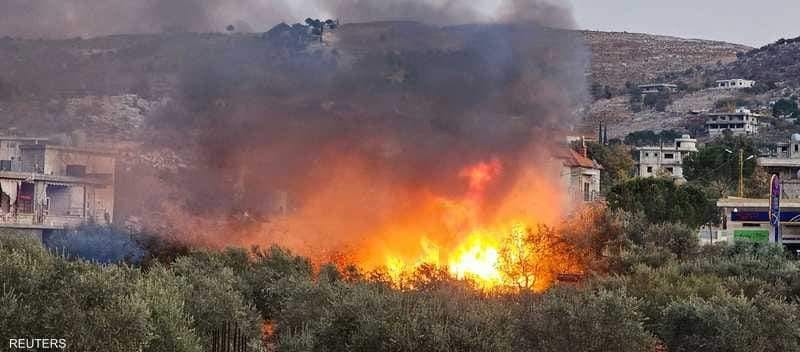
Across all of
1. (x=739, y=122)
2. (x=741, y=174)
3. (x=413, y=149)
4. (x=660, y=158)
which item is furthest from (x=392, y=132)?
(x=739, y=122)

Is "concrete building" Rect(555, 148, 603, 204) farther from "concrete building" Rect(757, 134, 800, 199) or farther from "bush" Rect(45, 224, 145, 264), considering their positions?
"bush" Rect(45, 224, 145, 264)

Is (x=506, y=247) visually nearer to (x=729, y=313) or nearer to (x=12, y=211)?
(x=729, y=313)

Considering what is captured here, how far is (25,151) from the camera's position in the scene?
314 feet

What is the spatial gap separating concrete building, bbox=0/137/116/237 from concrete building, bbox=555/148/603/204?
31.1m

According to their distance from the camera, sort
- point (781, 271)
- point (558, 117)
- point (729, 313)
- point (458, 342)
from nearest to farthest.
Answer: point (458, 342)
point (729, 313)
point (781, 271)
point (558, 117)

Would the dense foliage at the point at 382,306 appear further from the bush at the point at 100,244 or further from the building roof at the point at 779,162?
the building roof at the point at 779,162

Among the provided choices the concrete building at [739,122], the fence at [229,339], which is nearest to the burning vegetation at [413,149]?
the fence at [229,339]

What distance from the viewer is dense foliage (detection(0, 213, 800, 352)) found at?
127 ft

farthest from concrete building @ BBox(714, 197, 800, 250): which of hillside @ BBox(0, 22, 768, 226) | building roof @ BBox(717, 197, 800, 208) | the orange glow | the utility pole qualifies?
the orange glow

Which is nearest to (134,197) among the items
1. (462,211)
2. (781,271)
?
(462,211)

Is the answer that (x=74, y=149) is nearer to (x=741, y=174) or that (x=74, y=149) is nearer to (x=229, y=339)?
(x=229, y=339)

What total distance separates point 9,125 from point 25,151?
18625mm

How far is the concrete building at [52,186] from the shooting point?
84.4 m

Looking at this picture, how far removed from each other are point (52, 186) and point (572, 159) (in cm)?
3759
